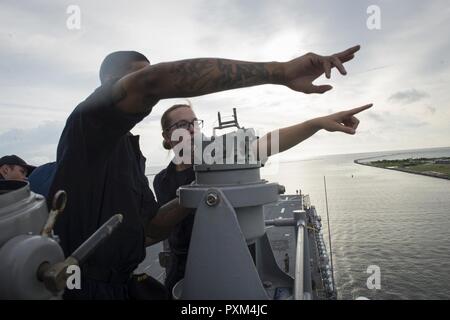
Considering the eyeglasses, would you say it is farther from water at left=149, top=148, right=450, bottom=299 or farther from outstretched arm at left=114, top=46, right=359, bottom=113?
water at left=149, top=148, right=450, bottom=299

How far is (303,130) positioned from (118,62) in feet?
5.39

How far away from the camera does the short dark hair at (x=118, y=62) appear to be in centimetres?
244

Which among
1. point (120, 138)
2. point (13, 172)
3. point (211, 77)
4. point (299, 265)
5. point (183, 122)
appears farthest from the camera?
point (13, 172)

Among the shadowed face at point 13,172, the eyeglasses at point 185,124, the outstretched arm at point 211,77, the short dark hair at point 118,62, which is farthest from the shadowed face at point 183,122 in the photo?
the shadowed face at point 13,172

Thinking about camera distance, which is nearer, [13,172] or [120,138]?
[120,138]

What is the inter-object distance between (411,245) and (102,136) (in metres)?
50.5

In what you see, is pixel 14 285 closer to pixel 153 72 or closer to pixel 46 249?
pixel 46 249

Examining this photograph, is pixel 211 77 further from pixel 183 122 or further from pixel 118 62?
pixel 183 122

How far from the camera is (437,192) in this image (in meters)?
80.6

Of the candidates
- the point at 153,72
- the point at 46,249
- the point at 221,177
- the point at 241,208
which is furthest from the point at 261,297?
the point at 153,72

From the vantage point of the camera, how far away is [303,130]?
3088 mm

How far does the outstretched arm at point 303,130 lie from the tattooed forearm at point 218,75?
87 cm

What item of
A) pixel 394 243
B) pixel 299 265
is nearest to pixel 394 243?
pixel 394 243

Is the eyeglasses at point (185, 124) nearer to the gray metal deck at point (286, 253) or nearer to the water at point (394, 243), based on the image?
the gray metal deck at point (286, 253)
